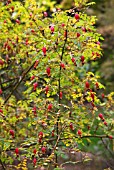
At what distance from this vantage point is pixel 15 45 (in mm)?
4492

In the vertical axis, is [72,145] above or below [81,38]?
below

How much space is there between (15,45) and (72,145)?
146 centimetres

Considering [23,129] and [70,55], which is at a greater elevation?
[70,55]

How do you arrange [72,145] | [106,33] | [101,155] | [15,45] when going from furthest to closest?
[106,33]
[101,155]
[15,45]
[72,145]

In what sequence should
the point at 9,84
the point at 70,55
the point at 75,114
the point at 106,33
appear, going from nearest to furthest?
the point at 70,55
the point at 75,114
the point at 9,84
the point at 106,33

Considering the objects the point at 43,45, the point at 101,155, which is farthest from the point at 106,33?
the point at 43,45

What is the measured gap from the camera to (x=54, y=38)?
3396 mm

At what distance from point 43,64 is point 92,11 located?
696 cm

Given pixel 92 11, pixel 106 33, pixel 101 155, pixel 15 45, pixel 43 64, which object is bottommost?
pixel 101 155

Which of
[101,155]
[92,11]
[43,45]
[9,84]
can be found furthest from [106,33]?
[43,45]

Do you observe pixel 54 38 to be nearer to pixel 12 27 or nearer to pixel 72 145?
pixel 72 145

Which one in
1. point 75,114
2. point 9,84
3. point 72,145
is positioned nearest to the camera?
point 72,145

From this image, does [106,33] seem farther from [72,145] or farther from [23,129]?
[72,145]

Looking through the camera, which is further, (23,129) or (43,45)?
(23,129)
